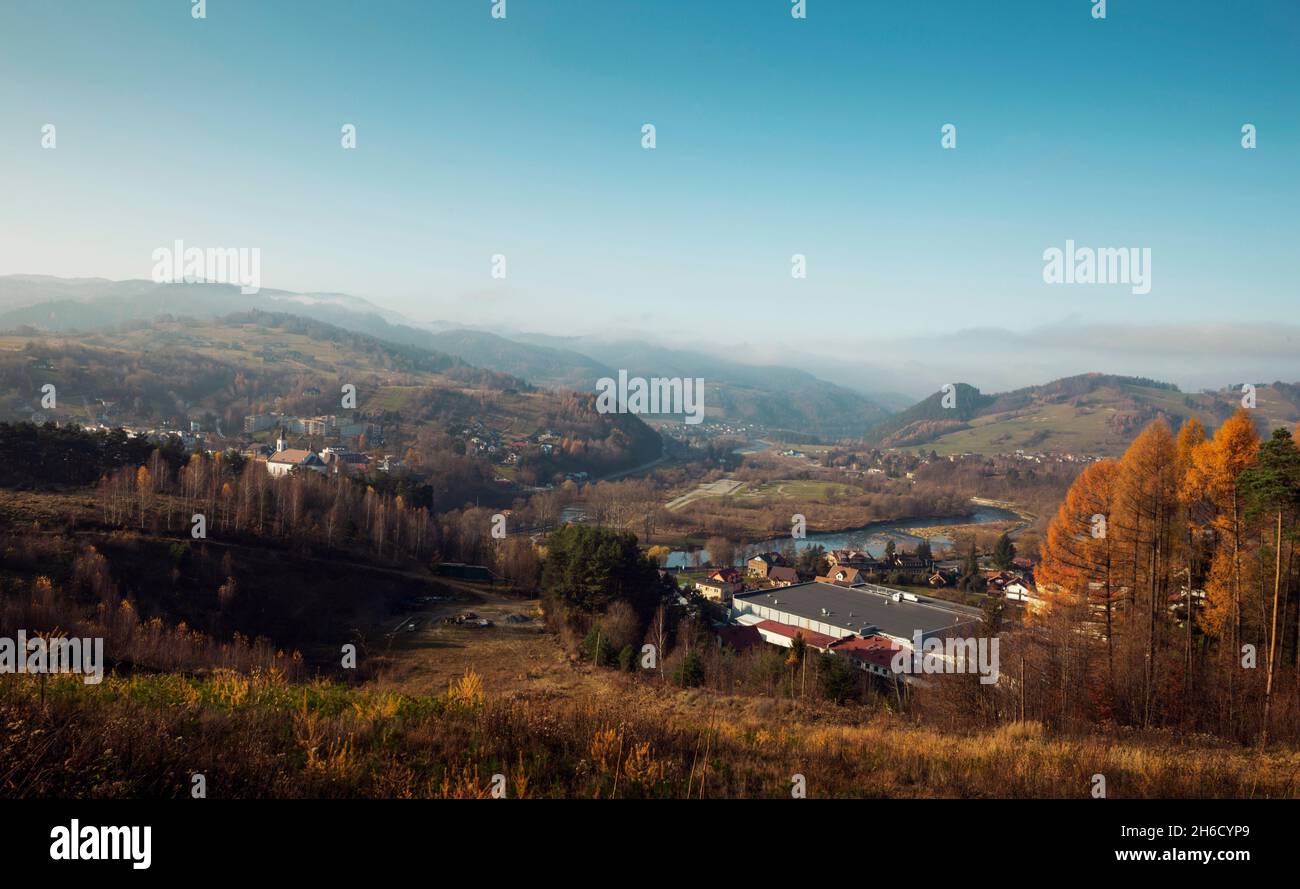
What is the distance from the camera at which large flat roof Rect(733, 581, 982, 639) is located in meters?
34.5

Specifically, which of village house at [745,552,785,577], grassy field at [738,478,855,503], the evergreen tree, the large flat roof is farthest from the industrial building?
grassy field at [738,478,855,503]

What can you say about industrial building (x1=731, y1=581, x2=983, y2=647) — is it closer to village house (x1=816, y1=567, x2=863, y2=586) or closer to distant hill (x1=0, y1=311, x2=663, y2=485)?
village house (x1=816, y1=567, x2=863, y2=586)

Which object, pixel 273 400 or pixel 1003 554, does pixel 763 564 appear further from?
pixel 273 400

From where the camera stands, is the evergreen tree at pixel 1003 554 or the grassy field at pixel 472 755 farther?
the evergreen tree at pixel 1003 554

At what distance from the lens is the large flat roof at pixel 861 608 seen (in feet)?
113

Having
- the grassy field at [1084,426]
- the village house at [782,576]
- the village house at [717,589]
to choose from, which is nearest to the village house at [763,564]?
the village house at [782,576]

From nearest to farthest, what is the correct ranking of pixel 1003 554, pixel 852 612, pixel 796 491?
pixel 852 612, pixel 1003 554, pixel 796 491

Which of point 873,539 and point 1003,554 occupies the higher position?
point 1003,554

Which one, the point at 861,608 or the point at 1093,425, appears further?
the point at 1093,425

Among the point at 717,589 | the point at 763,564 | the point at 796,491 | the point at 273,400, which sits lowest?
the point at 717,589

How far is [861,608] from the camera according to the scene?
3862 centimetres

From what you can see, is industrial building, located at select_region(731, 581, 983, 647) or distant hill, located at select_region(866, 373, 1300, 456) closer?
industrial building, located at select_region(731, 581, 983, 647)

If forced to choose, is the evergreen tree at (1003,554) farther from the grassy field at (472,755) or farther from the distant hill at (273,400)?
the distant hill at (273,400)

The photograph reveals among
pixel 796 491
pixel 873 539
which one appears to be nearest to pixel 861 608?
pixel 873 539
